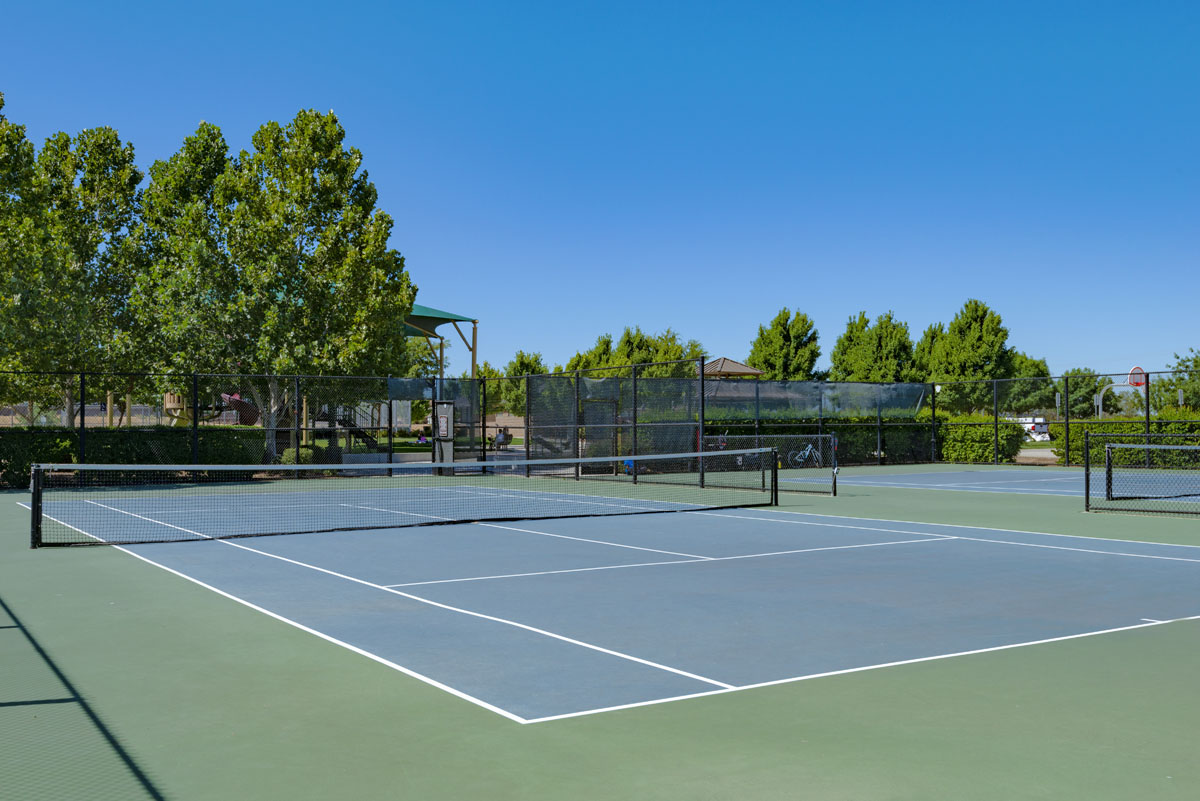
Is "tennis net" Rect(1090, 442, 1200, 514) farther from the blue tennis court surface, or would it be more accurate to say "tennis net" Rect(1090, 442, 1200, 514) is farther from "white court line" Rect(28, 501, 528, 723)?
"white court line" Rect(28, 501, 528, 723)

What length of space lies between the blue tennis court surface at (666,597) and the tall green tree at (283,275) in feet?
60.7

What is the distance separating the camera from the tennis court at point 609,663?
171 inches

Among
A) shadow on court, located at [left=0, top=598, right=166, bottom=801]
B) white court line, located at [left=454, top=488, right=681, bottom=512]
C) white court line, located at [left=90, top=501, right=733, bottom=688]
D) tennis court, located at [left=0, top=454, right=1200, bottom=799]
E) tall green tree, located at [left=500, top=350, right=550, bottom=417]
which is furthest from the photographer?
tall green tree, located at [left=500, top=350, right=550, bottom=417]

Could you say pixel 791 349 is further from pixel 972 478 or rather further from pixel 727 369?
pixel 972 478

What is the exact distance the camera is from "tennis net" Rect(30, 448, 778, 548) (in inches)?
560

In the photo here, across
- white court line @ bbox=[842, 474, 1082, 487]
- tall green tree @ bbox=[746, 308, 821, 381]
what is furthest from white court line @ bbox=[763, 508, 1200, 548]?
tall green tree @ bbox=[746, 308, 821, 381]

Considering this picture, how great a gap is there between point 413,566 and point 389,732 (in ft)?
→ 18.8

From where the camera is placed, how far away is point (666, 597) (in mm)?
8633

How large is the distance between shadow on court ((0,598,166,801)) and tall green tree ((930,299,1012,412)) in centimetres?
5062

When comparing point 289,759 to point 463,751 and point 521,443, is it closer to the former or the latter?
point 463,751

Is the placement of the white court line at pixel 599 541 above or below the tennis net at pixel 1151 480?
below

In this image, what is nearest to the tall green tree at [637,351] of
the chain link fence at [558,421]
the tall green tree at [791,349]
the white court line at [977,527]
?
the tall green tree at [791,349]

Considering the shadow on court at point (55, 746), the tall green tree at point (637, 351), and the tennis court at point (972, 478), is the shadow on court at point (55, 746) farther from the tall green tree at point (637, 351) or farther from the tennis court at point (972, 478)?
the tall green tree at point (637, 351)

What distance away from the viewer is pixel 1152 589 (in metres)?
9.05
